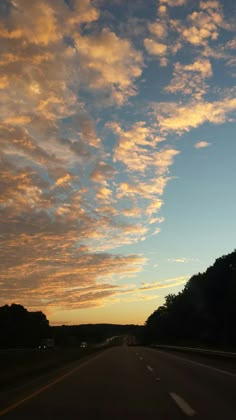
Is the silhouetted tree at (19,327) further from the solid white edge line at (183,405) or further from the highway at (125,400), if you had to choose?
the solid white edge line at (183,405)

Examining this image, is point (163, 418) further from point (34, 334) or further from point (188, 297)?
point (34, 334)

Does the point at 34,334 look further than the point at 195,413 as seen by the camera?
Yes

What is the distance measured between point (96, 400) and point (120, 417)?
105 inches

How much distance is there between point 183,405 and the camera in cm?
1091

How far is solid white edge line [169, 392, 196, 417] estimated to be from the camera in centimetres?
990

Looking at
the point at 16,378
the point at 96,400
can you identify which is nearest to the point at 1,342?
the point at 16,378

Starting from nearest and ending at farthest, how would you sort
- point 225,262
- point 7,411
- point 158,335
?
point 7,411 → point 225,262 → point 158,335

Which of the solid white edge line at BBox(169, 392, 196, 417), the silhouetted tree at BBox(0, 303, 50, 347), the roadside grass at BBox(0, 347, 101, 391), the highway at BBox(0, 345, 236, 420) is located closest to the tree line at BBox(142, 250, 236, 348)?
the silhouetted tree at BBox(0, 303, 50, 347)

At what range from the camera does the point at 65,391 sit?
13984 mm

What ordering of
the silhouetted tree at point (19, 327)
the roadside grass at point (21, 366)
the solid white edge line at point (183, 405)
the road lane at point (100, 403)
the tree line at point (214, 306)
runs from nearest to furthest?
the road lane at point (100, 403) < the solid white edge line at point (183, 405) < the roadside grass at point (21, 366) < the tree line at point (214, 306) < the silhouetted tree at point (19, 327)

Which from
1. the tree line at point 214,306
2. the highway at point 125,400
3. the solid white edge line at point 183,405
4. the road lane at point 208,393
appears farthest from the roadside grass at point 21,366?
the tree line at point 214,306

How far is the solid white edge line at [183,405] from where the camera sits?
32.5 ft

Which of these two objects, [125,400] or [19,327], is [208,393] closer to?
[125,400]

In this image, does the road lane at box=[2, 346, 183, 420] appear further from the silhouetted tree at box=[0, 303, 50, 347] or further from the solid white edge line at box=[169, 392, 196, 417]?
the silhouetted tree at box=[0, 303, 50, 347]
